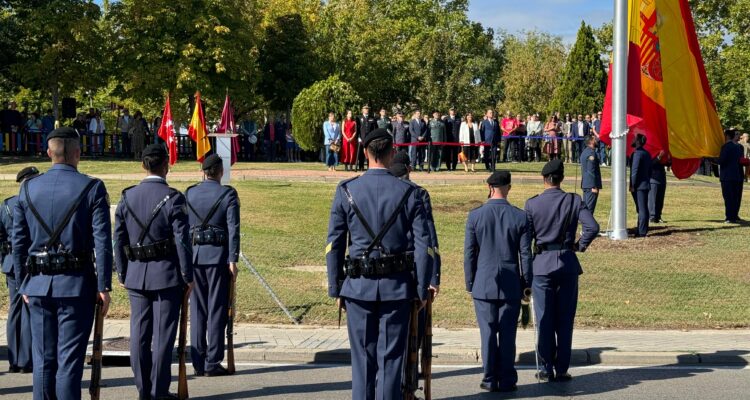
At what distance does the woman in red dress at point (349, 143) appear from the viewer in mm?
31219

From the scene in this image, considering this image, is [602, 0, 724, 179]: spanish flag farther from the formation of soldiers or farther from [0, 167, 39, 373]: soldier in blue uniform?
[0, 167, 39, 373]: soldier in blue uniform

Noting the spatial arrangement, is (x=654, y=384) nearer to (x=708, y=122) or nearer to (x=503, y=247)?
(x=503, y=247)

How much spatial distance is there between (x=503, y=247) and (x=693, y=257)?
9.72m

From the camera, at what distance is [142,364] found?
362 inches

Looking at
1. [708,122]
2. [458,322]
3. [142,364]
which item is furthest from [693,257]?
[142,364]

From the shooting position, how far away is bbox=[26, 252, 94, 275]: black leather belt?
816 cm

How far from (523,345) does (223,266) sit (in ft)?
11.5

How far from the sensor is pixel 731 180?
75.8 ft

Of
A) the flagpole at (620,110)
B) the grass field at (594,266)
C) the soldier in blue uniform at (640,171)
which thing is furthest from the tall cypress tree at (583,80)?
the flagpole at (620,110)

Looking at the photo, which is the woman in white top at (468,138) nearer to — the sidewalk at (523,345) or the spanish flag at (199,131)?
the spanish flag at (199,131)

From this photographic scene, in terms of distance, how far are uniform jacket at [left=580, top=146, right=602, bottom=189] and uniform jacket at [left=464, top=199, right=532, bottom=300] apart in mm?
12021

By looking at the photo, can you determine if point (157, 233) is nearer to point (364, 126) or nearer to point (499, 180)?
point (499, 180)

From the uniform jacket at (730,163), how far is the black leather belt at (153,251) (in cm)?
1631

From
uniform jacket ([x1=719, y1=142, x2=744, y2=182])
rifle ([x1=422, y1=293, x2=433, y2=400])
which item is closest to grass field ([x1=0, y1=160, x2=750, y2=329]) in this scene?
uniform jacket ([x1=719, y1=142, x2=744, y2=182])
